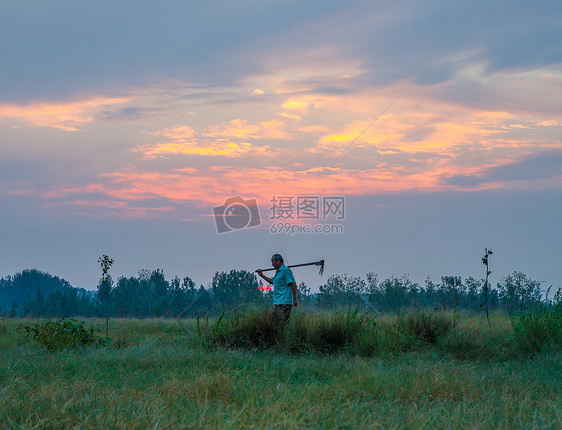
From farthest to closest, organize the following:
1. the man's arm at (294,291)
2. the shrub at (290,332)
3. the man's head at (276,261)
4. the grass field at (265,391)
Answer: the man's head at (276,261), the man's arm at (294,291), the shrub at (290,332), the grass field at (265,391)

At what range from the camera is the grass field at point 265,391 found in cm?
385

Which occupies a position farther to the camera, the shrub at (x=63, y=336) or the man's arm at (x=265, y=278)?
the man's arm at (x=265, y=278)

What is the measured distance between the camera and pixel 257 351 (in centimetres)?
926

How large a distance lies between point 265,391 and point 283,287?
5.58 metres

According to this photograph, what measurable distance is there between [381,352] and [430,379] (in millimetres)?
3310

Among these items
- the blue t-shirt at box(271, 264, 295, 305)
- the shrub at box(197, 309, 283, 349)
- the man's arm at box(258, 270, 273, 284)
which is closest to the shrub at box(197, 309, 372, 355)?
the shrub at box(197, 309, 283, 349)

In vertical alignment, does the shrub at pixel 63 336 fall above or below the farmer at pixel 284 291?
below

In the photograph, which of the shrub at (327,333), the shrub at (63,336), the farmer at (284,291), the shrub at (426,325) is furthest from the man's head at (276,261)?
the shrub at (63,336)

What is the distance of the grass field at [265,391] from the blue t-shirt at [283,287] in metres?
1.71

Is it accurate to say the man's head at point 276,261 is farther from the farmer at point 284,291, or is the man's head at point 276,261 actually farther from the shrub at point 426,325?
the shrub at point 426,325

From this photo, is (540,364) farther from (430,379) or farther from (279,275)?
(279,275)

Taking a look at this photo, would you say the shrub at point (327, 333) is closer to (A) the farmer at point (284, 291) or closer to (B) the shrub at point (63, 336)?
(A) the farmer at point (284, 291)

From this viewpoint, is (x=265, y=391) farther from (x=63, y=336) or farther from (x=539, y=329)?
(x=539, y=329)

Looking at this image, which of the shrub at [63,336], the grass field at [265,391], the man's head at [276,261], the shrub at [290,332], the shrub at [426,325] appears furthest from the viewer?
the man's head at [276,261]
